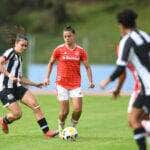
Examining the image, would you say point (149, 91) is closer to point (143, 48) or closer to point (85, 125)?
point (143, 48)

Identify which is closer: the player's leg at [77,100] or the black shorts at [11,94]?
the black shorts at [11,94]

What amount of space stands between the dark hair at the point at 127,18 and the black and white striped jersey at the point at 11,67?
376 centimetres

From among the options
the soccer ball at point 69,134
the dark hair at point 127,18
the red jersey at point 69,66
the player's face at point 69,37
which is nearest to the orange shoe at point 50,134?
the soccer ball at point 69,134

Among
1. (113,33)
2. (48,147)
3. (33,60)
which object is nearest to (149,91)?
(48,147)

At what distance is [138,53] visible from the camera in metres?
11.3

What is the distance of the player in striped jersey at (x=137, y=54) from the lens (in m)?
11.2

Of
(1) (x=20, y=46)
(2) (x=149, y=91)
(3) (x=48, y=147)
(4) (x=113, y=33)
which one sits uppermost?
(4) (x=113, y=33)

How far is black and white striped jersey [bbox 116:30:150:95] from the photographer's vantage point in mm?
11227

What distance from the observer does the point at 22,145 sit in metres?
13.6

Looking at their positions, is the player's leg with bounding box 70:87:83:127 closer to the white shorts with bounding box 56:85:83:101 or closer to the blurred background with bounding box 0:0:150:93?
the white shorts with bounding box 56:85:83:101

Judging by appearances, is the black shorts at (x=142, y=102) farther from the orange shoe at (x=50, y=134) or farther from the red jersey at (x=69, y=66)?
the red jersey at (x=69, y=66)

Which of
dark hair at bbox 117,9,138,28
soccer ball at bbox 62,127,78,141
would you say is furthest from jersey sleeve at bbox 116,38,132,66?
soccer ball at bbox 62,127,78,141

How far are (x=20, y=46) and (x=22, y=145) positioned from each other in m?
2.12

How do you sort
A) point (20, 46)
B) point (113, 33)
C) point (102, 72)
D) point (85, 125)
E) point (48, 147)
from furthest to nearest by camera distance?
point (113, 33) → point (102, 72) → point (85, 125) → point (20, 46) → point (48, 147)
